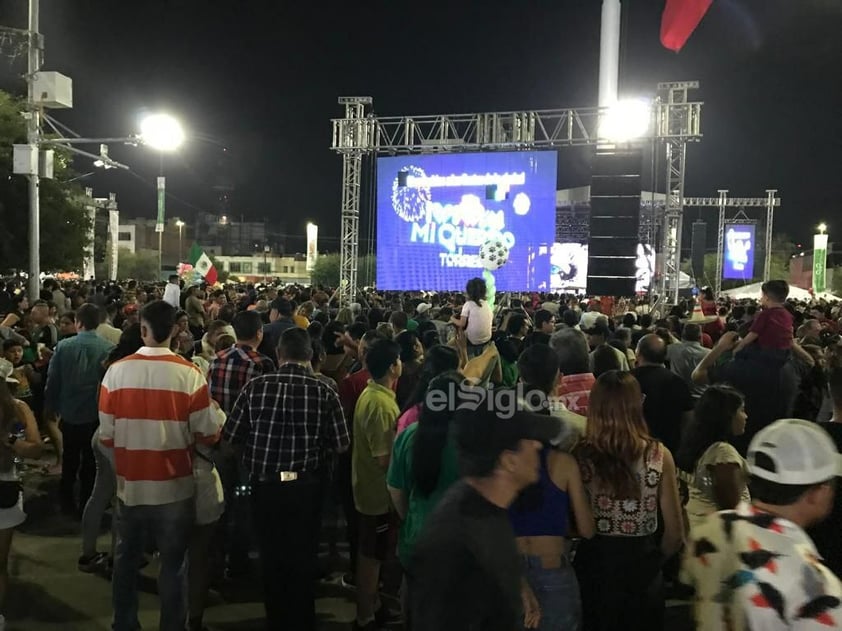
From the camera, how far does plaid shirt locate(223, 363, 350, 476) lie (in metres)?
3.66

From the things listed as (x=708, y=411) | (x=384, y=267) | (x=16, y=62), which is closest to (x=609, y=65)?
(x=384, y=267)

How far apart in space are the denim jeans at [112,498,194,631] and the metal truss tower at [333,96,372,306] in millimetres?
14719

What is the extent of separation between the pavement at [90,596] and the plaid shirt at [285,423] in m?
1.31

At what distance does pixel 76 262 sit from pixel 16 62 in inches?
263

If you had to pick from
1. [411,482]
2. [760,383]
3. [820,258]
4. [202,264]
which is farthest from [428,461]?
[820,258]

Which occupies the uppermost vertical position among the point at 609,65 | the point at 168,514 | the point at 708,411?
the point at 609,65

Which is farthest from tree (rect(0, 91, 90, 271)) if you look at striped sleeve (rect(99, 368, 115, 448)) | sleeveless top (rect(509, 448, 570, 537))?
sleeveless top (rect(509, 448, 570, 537))

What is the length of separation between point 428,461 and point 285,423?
3.61 feet

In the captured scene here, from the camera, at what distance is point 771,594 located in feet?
5.71

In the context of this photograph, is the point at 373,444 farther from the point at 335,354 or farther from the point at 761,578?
the point at 761,578

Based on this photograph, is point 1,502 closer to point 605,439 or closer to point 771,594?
point 605,439

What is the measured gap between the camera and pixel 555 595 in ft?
8.67

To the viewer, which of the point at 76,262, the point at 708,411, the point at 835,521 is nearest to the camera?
the point at 835,521

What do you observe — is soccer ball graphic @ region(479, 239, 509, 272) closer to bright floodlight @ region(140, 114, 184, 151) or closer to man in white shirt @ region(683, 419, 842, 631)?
bright floodlight @ region(140, 114, 184, 151)
